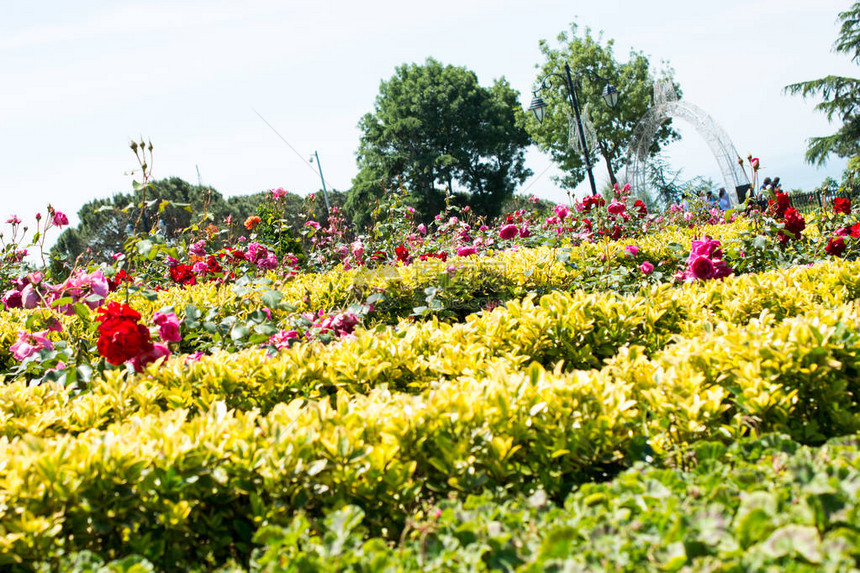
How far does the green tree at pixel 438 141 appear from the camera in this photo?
34.2 metres

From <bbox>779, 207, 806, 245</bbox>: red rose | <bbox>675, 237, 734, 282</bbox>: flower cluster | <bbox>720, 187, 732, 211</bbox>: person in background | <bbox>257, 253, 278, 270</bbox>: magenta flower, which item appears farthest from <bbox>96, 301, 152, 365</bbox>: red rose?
<bbox>720, 187, 732, 211</bbox>: person in background

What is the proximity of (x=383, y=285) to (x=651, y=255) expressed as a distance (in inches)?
96.1

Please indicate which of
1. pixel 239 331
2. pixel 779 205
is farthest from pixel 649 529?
pixel 779 205

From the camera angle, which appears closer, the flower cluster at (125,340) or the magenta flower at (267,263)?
the flower cluster at (125,340)

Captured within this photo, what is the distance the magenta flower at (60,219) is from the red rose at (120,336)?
182 centimetres

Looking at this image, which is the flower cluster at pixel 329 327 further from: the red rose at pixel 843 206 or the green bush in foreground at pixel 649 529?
the red rose at pixel 843 206

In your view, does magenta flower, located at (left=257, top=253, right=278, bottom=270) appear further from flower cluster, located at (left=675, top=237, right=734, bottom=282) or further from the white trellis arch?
the white trellis arch

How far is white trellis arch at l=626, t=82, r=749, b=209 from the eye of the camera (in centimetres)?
→ 1655

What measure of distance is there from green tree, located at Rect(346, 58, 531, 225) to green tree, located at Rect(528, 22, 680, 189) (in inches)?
135

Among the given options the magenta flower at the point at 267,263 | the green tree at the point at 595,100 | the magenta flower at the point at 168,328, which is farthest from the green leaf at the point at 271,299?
the green tree at the point at 595,100

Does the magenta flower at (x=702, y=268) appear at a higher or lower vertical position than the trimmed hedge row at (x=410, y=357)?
higher

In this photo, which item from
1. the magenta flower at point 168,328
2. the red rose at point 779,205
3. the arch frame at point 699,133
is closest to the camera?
the magenta flower at point 168,328

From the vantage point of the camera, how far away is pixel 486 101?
35.0 m

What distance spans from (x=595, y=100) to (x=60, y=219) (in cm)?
2850
